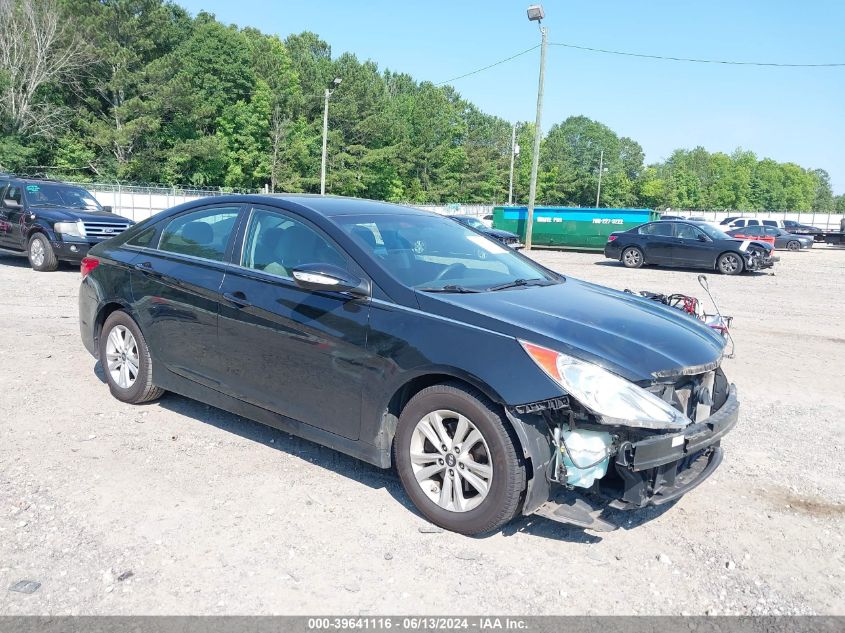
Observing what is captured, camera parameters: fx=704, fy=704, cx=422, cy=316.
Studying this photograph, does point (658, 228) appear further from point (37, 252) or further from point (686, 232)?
point (37, 252)

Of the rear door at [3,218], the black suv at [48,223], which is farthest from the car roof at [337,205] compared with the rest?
the rear door at [3,218]

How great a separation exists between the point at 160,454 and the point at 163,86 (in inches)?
1982

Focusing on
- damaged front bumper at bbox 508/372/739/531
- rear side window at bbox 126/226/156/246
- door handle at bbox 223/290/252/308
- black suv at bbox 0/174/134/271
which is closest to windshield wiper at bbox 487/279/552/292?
damaged front bumper at bbox 508/372/739/531

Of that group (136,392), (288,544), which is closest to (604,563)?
(288,544)

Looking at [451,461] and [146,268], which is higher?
[146,268]

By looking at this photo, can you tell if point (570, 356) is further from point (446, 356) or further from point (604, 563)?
point (604, 563)

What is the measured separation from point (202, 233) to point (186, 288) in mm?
448

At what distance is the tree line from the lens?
45.8m

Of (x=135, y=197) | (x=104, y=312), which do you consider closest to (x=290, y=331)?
(x=104, y=312)

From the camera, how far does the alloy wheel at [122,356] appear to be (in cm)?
536

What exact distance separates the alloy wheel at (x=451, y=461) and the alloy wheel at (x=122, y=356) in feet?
8.88

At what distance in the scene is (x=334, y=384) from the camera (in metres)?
3.99

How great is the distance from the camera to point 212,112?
56.6 m

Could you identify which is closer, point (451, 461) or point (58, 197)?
point (451, 461)
